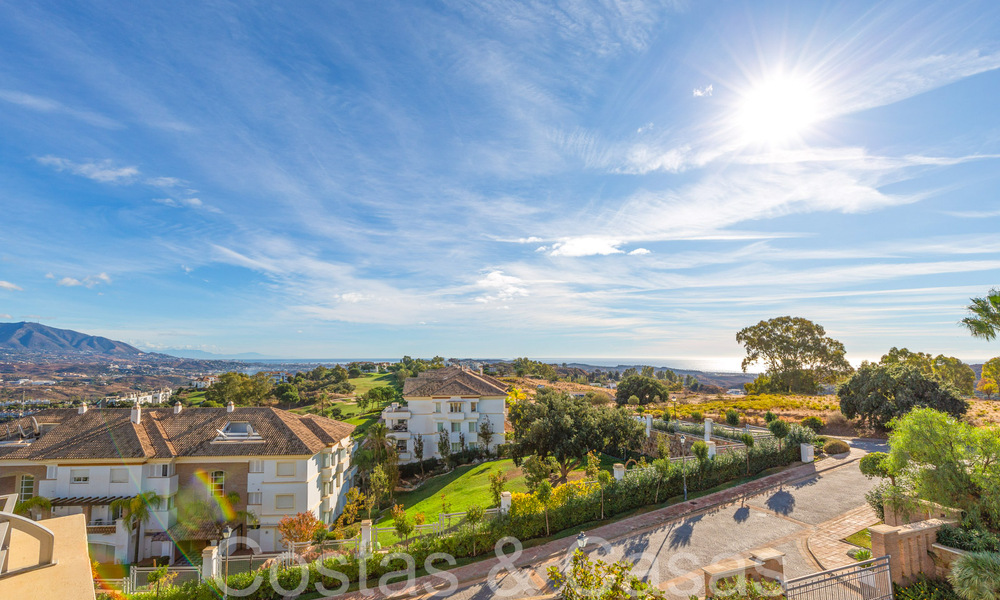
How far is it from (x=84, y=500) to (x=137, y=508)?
385 cm

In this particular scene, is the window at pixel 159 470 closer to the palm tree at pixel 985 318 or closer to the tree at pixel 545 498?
the tree at pixel 545 498

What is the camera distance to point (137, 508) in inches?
1005

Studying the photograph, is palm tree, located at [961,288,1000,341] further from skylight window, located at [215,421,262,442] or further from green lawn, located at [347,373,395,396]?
green lawn, located at [347,373,395,396]

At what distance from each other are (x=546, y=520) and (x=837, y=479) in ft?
52.8

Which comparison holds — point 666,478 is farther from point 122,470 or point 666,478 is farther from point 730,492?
point 122,470

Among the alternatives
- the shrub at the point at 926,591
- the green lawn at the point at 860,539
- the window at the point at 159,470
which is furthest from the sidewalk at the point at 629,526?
the window at the point at 159,470

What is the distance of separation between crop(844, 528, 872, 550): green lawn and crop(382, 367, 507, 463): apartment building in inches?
1312

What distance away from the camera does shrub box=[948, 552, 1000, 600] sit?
9625mm

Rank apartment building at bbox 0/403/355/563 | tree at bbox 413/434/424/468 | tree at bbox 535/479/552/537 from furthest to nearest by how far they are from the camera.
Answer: tree at bbox 413/434/424/468 < apartment building at bbox 0/403/355/563 < tree at bbox 535/479/552/537

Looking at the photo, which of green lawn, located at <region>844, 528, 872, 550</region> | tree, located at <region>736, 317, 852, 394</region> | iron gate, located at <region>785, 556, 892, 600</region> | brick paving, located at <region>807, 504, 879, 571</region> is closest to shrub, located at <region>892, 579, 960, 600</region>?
iron gate, located at <region>785, 556, 892, 600</region>

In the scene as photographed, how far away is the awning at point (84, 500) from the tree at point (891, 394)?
167 ft

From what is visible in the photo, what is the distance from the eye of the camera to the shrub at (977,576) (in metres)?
9.62

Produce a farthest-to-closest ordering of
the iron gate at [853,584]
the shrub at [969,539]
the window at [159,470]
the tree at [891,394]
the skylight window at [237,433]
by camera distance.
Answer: the tree at [891,394]
the skylight window at [237,433]
the window at [159,470]
the shrub at [969,539]
the iron gate at [853,584]

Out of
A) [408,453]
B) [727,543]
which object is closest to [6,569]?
[727,543]
